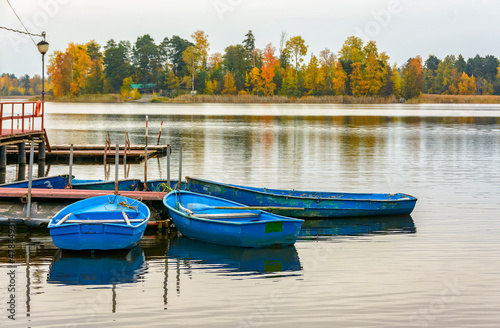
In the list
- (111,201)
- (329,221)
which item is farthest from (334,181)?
(111,201)

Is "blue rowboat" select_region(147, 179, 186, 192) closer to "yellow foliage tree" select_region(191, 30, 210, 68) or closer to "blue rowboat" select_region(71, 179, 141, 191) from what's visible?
"blue rowboat" select_region(71, 179, 141, 191)

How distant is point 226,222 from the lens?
16406mm

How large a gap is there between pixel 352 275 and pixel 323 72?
14124 centimetres

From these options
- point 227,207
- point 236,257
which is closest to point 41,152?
point 227,207

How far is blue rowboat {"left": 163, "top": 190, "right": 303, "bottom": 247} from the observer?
1627cm

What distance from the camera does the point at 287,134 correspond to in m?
59.8

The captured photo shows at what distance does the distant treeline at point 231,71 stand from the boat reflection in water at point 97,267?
444 feet

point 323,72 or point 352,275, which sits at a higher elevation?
point 323,72

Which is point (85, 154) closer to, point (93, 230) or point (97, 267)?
point (93, 230)

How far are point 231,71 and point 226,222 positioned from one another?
5988 inches

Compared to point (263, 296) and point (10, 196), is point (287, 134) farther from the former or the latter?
point (263, 296)

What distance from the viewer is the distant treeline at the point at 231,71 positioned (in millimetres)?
152625

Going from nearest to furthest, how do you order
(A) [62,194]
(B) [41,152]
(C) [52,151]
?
(A) [62,194] → (B) [41,152] → (C) [52,151]

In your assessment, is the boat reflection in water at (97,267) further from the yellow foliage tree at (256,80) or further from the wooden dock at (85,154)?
the yellow foliage tree at (256,80)
